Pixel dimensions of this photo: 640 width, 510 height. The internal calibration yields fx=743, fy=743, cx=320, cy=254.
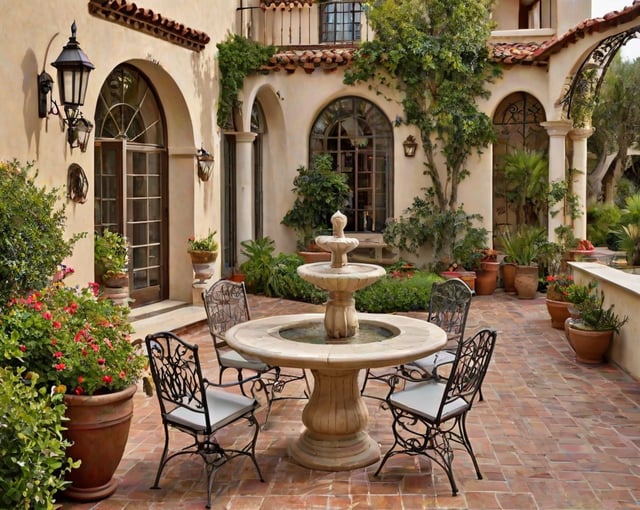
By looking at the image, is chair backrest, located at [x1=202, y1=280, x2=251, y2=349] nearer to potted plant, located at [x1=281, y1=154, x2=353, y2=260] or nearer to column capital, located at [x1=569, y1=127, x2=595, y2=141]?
potted plant, located at [x1=281, y1=154, x2=353, y2=260]

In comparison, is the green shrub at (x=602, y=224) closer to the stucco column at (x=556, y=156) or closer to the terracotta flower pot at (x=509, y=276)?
the stucco column at (x=556, y=156)

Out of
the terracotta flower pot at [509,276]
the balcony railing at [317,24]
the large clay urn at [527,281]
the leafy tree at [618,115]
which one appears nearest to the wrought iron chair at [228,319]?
the large clay urn at [527,281]

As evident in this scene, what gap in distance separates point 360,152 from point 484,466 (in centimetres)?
974

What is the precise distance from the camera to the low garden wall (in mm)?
7621

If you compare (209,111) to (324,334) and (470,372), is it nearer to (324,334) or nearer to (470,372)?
(324,334)

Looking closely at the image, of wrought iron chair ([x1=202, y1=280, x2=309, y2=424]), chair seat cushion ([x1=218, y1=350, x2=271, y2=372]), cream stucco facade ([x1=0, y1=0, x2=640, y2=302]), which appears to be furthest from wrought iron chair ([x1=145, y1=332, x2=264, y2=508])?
cream stucco facade ([x1=0, y1=0, x2=640, y2=302])

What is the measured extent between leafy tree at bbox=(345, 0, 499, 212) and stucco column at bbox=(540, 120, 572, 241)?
106 cm

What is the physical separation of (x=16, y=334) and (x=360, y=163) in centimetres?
1044

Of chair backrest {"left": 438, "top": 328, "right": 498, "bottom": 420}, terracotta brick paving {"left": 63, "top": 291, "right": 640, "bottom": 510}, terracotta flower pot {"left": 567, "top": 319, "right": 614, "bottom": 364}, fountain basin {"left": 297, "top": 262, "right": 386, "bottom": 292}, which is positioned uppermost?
fountain basin {"left": 297, "top": 262, "right": 386, "bottom": 292}

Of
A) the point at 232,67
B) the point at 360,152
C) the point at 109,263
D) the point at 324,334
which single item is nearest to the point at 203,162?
the point at 232,67

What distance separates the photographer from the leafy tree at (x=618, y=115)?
72.3 ft

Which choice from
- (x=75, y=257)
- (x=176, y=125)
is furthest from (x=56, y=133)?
(x=176, y=125)

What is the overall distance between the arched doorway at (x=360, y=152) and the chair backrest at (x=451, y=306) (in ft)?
24.1

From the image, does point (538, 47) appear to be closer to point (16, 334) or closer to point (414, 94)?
point (414, 94)
